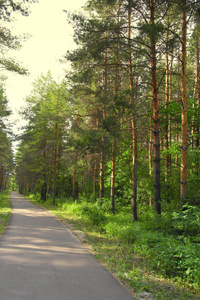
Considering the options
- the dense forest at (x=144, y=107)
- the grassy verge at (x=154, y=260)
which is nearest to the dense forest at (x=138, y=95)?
the dense forest at (x=144, y=107)

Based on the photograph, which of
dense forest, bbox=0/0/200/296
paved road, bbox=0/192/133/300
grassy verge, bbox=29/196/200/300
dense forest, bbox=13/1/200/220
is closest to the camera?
paved road, bbox=0/192/133/300

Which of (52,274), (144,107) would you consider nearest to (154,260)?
(52,274)

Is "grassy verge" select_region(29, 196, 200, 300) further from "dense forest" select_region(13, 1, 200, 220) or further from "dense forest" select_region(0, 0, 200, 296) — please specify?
"dense forest" select_region(13, 1, 200, 220)

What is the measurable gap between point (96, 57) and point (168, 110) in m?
4.24

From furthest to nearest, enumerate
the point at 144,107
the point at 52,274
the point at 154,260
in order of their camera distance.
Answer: the point at 144,107
the point at 154,260
the point at 52,274

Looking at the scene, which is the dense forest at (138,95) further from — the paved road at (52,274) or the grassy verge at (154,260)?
the paved road at (52,274)

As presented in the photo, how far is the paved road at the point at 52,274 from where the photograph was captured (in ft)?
13.8

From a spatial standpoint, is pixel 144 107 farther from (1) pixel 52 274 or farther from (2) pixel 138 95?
(1) pixel 52 274

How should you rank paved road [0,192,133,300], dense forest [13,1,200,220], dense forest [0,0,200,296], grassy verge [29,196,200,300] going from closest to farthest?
1. paved road [0,192,133,300]
2. grassy verge [29,196,200,300]
3. dense forest [0,0,200,296]
4. dense forest [13,1,200,220]

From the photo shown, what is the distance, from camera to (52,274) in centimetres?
517

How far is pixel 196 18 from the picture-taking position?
28.9ft

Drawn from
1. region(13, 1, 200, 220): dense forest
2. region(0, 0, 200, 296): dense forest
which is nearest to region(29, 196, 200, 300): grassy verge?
region(0, 0, 200, 296): dense forest

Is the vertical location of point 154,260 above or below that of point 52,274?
above

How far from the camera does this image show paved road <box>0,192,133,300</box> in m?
4.20
